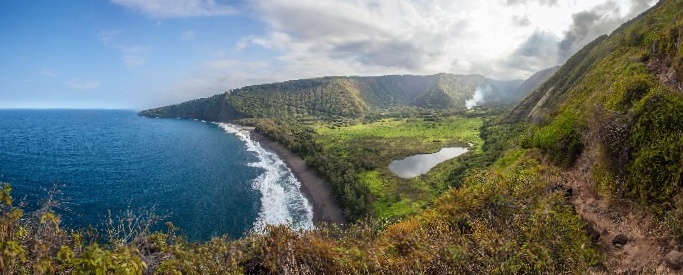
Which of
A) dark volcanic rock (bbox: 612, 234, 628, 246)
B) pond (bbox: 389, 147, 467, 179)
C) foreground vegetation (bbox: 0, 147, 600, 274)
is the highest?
foreground vegetation (bbox: 0, 147, 600, 274)

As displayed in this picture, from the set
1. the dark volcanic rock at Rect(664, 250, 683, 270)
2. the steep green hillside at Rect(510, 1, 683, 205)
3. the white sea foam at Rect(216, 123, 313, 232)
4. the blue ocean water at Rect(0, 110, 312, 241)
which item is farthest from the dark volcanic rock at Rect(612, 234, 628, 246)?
the blue ocean water at Rect(0, 110, 312, 241)

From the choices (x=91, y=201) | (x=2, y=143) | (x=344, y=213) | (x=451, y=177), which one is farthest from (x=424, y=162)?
(x=2, y=143)

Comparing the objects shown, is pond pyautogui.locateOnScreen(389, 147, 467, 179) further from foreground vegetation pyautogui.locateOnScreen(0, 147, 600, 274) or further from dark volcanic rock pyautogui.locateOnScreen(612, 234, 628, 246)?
dark volcanic rock pyautogui.locateOnScreen(612, 234, 628, 246)

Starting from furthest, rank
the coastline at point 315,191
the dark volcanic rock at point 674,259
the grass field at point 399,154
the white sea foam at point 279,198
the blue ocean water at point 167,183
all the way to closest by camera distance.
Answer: the grass field at point 399,154, the coastline at point 315,191, the white sea foam at point 279,198, the blue ocean water at point 167,183, the dark volcanic rock at point 674,259

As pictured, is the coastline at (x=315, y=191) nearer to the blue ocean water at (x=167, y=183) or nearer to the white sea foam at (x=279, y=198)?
the white sea foam at (x=279, y=198)

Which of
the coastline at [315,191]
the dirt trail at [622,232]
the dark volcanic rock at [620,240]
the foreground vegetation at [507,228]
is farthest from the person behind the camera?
the coastline at [315,191]

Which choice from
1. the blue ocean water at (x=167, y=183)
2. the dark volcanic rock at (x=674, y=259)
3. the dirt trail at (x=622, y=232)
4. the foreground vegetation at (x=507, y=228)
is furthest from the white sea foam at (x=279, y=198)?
the dark volcanic rock at (x=674, y=259)

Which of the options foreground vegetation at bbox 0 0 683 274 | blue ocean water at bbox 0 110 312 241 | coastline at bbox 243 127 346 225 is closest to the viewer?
foreground vegetation at bbox 0 0 683 274
